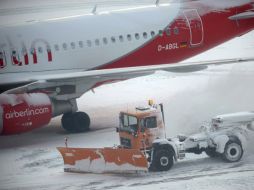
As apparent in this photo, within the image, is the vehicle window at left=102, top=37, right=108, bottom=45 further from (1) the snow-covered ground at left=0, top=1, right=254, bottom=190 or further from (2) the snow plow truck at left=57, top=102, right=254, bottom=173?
(2) the snow plow truck at left=57, top=102, right=254, bottom=173

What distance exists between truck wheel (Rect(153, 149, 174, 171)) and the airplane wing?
4.34 meters

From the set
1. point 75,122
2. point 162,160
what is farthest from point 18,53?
point 162,160

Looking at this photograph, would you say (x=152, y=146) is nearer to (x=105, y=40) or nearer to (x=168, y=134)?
(x=168, y=134)

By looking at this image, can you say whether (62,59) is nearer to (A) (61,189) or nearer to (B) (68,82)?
(B) (68,82)

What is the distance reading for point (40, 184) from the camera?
15680 mm

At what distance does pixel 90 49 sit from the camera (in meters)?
22.1

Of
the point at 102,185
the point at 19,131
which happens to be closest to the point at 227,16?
the point at 19,131

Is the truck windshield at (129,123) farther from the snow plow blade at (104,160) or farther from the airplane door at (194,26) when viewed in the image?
the airplane door at (194,26)

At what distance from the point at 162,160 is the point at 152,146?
1.49 feet

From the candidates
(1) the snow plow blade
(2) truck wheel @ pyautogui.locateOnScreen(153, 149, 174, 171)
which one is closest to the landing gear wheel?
(1) the snow plow blade

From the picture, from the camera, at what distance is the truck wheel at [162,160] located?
16047 millimetres

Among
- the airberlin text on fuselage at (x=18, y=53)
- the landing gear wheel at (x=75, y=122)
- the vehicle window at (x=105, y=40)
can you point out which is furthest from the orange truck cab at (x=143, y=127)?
the vehicle window at (x=105, y=40)

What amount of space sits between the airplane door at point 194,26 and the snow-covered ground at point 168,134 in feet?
6.83

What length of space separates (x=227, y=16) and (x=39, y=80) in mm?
8039
